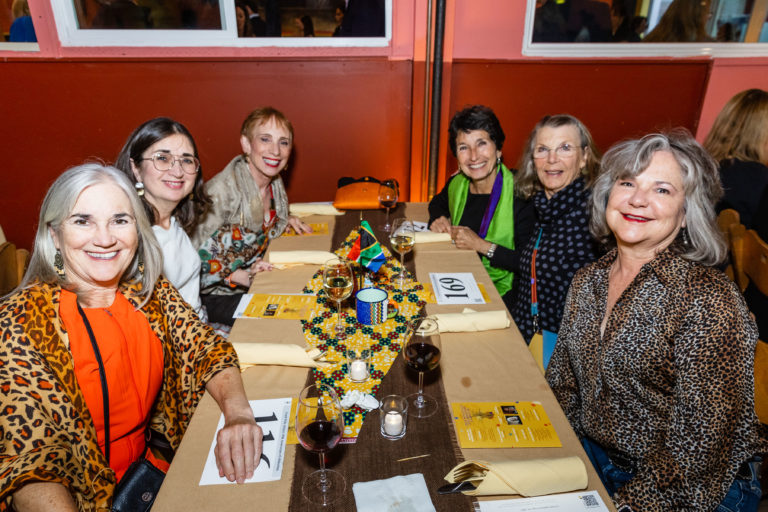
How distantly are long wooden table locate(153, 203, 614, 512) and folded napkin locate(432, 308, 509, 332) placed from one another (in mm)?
24

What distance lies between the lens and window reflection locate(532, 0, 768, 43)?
12.3 feet

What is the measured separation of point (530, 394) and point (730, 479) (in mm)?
611

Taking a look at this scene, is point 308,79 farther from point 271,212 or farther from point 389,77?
point 271,212

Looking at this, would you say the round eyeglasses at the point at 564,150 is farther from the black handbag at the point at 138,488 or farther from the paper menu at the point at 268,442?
the black handbag at the point at 138,488

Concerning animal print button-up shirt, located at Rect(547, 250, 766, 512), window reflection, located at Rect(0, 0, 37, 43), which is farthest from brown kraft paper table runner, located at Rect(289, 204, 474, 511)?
window reflection, located at Rect(0, 0, 37, 43)

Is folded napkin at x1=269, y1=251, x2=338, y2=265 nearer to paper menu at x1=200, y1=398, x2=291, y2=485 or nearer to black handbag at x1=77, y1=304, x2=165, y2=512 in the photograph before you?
paper menu at x1=200, y1=398, x2=291, y2=485

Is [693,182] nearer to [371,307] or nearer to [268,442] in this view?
[371,307]

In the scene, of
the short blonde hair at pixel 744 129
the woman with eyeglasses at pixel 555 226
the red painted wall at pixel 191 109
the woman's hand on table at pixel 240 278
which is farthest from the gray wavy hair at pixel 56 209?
the short blonde hair at pixel 744 129

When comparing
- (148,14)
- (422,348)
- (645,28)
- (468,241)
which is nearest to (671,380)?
(422,348)

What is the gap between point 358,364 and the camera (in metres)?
1.48

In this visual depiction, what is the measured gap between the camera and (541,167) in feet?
7.92

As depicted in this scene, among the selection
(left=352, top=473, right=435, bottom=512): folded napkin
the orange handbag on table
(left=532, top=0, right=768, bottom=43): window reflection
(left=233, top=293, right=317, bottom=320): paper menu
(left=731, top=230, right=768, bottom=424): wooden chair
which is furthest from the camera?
(left=532, top=0, right=768, bottom=43): window reflection

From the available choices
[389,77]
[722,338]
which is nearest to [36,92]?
[389,77]

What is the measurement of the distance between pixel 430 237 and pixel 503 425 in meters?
1.35
